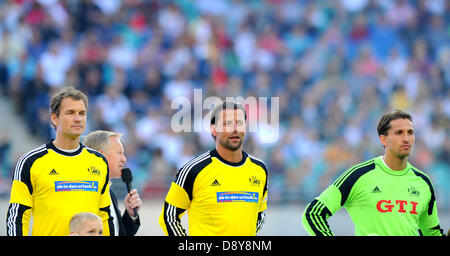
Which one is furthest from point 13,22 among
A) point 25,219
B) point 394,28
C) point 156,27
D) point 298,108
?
point 25,219

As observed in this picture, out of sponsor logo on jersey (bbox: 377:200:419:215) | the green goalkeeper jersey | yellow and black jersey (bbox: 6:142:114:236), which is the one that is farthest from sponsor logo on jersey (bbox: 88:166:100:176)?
sponsor logo on jersey (bbox: 377:200:419:215)

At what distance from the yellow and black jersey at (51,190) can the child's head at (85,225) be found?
0.28m

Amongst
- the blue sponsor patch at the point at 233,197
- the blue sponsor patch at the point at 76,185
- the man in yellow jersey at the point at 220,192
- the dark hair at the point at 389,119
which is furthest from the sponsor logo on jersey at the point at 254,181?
the blue sponsor patch at the point at 76,185

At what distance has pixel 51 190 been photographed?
19.7 ft

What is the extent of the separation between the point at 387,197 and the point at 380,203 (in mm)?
78

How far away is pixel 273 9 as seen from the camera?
1858 centimetres

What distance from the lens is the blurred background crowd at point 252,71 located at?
1429 cm

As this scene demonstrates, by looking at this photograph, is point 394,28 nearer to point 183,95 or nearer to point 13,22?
point 183,95

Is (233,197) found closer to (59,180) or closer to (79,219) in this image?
(79,219)

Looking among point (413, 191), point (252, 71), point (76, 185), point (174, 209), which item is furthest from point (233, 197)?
point (252, 71)

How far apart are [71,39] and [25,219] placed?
10.3 meters

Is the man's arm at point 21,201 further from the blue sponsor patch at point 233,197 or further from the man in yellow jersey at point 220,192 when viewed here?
the blue sponsor patch at point 233,197

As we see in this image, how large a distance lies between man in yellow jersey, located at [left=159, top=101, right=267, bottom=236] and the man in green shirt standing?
0.46 meters

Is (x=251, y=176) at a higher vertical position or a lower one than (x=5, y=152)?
lower
